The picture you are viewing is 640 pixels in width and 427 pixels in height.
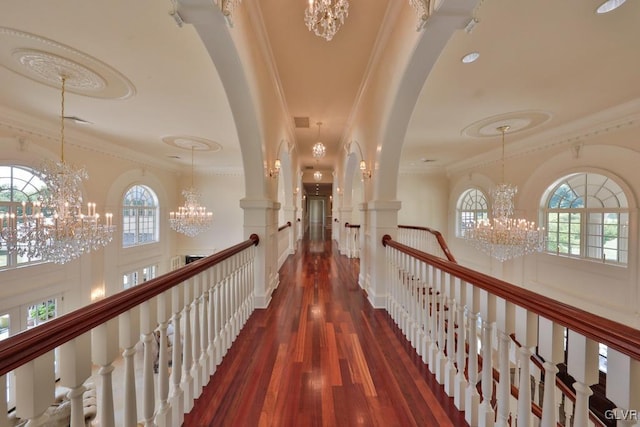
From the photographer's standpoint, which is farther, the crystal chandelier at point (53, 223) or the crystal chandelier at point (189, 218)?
the crystal chandelier at point (189, 218)

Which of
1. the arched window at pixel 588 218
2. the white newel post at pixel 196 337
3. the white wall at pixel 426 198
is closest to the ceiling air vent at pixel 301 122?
the white newel post at pixel 196 337

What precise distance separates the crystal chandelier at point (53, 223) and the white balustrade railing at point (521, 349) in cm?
417

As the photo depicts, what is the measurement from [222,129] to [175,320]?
4.33 metres

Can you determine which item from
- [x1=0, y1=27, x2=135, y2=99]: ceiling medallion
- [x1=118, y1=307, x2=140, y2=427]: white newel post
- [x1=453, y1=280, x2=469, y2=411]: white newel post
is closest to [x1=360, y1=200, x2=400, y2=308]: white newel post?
[x1=453, y1=280, x2=469, y2=411]: white newel post

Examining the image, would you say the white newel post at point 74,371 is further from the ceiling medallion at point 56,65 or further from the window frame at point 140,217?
the window frame at point 140,217

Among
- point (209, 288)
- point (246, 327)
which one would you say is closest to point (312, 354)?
point (246, 327)

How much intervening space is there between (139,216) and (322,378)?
26.6 feet

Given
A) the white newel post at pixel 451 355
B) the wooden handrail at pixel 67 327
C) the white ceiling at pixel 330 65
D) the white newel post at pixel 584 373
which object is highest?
the white ceiling at pixel 330 65

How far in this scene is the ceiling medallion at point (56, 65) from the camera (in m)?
2.21

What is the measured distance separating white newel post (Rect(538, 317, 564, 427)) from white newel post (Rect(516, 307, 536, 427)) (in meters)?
0.05

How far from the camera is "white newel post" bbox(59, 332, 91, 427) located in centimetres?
75

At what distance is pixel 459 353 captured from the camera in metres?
1.53

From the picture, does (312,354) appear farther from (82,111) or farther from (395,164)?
(82,111)

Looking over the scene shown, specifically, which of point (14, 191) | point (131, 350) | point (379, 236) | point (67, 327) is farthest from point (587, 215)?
point (14, 191)
